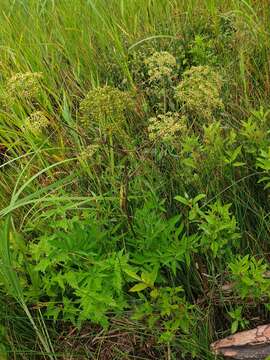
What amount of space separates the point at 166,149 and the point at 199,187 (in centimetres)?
19

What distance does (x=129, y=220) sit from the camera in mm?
1866

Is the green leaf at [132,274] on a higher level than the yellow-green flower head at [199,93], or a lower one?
lower

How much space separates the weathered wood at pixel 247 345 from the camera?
173 cm

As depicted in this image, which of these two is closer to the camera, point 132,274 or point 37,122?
point 132,274

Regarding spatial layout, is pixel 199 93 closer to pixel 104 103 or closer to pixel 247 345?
pixel 104 103

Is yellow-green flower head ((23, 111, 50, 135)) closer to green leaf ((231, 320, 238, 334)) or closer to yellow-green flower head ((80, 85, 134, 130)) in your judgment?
yellow-green flower head ((80, 85, 134, 130))

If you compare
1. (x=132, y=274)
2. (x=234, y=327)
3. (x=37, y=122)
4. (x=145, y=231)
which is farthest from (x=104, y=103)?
(x=234, y=327)

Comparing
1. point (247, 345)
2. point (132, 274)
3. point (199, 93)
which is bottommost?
point (247, 345)

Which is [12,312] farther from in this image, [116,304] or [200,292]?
[200,292]

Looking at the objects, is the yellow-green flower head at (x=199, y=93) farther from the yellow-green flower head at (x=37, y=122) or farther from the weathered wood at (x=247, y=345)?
Result: the weathered wood at (x=247, y=345)

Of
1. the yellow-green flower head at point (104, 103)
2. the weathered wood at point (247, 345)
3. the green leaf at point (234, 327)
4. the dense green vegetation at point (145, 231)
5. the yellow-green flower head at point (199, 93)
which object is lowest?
the weathered wood at point (247, 345)

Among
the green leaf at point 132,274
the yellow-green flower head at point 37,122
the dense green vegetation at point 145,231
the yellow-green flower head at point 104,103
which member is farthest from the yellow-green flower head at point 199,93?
the green leaf at point 132,274

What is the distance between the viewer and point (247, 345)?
175cm

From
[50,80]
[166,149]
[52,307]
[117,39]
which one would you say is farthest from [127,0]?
[52,307]
